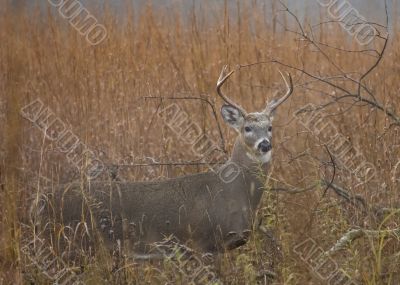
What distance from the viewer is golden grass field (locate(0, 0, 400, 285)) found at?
3.79 meters

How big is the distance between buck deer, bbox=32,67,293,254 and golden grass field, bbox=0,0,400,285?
0.45ft

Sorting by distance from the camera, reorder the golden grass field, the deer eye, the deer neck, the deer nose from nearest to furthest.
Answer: the golden grass field → the deer nose → the deer neck → the deer eye

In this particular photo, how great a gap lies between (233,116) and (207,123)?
748 mm

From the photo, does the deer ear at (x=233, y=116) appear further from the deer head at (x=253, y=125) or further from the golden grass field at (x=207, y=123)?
the golden grass field at (x=207, y=123)

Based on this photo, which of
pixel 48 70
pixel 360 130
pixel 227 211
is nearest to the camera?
pixel 227 211

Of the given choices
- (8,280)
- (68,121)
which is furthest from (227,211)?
(68,121)

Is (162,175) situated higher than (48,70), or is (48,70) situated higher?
(48,70)

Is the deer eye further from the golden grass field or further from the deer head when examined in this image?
the golden grass field

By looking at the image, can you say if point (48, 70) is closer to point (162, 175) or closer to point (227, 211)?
point (162, 175)

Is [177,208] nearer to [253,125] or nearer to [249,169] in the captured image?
[249,169]

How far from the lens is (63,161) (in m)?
5.57

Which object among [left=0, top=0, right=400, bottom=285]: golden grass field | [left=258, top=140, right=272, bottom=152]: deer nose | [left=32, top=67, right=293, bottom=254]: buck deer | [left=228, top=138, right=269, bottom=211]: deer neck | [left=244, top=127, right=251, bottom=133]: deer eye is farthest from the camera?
[left=244, top=127, right=251, bottom=133]: deer eye

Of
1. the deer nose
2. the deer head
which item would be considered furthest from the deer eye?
the deer nose

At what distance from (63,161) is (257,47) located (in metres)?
1.89
